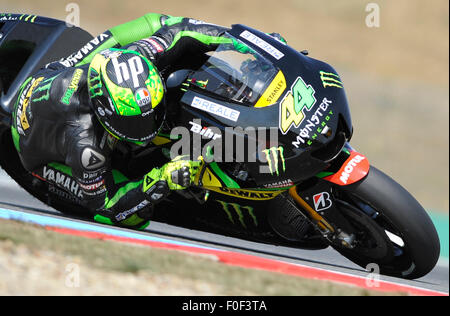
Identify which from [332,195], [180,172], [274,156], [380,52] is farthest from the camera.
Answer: [380,52]

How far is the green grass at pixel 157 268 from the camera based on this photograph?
339 centimetres

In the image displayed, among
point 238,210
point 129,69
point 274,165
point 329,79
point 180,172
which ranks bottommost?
point 238,210

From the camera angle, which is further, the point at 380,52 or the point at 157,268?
the point at 380,52

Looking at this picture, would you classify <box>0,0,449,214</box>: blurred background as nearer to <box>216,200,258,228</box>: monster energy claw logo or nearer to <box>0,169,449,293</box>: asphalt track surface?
<box>0,169,449,293</box>: asphalt track surface

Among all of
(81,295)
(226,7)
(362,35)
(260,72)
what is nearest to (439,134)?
(362,35)

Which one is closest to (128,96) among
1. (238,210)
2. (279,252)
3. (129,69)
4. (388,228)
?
(129,69)

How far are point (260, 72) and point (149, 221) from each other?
1.47 meters

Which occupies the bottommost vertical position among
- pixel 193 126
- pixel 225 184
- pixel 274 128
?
pixel 225 184

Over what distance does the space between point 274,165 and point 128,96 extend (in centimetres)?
90

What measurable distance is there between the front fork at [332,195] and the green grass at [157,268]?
399 millimetres

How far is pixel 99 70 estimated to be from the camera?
3.54m

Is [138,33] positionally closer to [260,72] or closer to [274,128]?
[260,72]

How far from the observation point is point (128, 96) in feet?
11.2

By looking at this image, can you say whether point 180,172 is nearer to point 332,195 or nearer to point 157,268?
point 157,268
